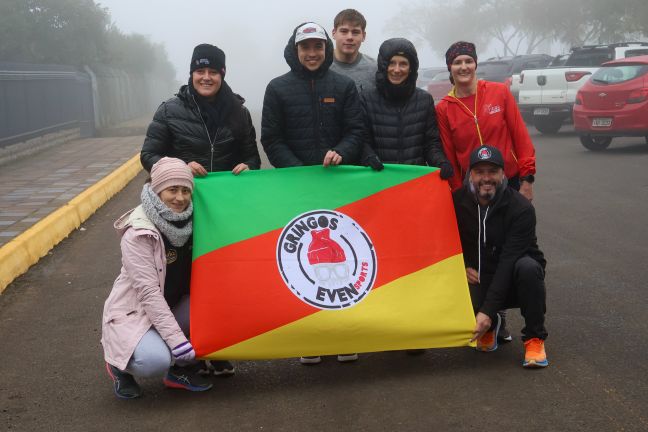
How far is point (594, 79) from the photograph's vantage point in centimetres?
1521

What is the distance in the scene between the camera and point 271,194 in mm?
4770

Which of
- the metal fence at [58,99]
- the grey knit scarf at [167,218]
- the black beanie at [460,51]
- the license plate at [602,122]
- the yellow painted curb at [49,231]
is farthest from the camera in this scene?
the metal fence at [58,99]

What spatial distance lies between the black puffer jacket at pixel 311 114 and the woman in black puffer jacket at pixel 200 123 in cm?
21

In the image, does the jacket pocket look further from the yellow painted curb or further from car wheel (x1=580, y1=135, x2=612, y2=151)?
car wheel (x1=580, y1=135, x2=612, y2=151)

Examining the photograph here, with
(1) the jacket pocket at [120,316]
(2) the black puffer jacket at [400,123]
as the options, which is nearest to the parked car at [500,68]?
(2) the black puffer jacket at [400,123]

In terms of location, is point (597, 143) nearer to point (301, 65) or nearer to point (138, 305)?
point (301, 65)

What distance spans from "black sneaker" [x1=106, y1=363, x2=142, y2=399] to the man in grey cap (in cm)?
182

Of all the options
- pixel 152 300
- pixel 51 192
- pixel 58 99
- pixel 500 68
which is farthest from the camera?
pixel 500 68

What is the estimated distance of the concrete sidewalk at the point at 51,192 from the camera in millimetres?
7729

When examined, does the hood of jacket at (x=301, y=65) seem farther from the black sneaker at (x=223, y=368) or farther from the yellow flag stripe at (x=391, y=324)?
the black sneaker at (x=223, y=368)

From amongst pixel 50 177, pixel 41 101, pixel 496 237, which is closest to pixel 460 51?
pixel 496 237

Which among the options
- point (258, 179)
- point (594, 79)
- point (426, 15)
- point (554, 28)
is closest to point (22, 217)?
point (258, 179)

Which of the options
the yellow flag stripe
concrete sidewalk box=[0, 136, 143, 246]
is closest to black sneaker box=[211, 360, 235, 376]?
the yellow flag stripe

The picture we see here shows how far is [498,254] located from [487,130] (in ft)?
2.43
